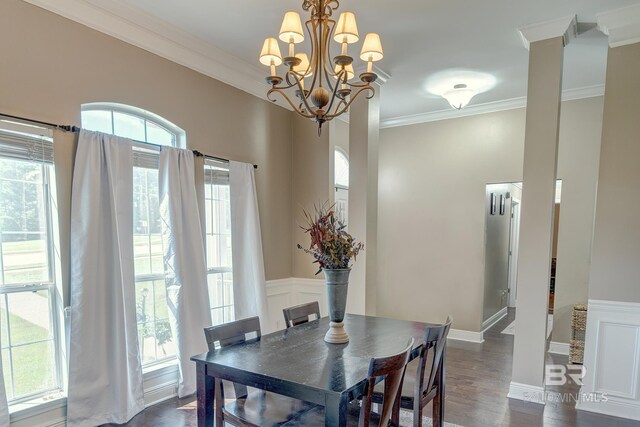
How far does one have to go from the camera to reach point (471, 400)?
3279 millimetres

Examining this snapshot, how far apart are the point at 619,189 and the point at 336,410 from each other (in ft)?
9.54

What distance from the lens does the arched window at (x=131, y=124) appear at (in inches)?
114

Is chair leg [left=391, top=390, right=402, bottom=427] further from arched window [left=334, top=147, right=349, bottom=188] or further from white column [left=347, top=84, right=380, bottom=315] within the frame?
arched window [left=334, top=147, right=349, bottom=188]

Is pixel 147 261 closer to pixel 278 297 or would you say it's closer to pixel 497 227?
pixel 278 297

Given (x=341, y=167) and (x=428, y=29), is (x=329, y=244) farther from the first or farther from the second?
(x=341, y=167)

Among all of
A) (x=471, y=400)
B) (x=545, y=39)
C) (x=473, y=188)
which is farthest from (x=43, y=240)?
(x=473, y=188)

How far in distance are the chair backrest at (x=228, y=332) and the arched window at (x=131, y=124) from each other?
1.82 meters

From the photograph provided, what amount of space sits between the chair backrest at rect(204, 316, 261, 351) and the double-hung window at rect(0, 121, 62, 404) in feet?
4.07

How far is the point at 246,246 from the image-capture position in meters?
4.02

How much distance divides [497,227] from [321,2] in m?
4.76

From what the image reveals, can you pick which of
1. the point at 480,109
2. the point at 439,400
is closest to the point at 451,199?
the point at 480,109

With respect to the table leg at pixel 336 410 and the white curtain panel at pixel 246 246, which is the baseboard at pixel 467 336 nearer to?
the white curtain panel at pixel 246 246

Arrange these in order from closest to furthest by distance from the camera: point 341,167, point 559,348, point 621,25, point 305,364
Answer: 1. point 305,364
2. point 621,25
3. point 559,348
4. point 341,167

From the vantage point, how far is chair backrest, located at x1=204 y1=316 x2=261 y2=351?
2174 millimetres
